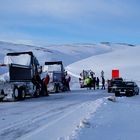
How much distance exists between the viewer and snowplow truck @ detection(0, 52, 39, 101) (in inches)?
1043

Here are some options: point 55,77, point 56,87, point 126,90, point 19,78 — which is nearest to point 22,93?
point 19,78

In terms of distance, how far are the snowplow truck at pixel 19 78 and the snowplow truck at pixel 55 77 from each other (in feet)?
26.2

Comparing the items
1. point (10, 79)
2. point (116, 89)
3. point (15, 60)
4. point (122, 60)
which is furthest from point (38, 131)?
point (122, 60)

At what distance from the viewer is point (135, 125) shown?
13.5m

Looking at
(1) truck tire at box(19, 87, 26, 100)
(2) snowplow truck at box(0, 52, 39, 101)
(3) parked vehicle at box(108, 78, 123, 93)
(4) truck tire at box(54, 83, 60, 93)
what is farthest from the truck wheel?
(4) truck tire at box(54, 83, 60, 93)

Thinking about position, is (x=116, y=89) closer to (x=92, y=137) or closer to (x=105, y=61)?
(x=92, y=137)

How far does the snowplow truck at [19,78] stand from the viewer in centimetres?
2650

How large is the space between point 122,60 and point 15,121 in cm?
11863

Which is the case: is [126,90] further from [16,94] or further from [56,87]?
[16,94]

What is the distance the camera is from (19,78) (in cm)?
2838

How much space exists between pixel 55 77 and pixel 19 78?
1449 centimetres

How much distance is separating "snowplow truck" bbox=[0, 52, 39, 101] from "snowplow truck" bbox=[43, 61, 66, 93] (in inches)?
314

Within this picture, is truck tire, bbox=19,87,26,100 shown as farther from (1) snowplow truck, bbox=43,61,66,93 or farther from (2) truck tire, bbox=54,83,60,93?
(2) truck tire, bbox=54,83,60,93

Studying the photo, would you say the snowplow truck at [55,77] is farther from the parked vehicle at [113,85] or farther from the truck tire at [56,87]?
the parked vehicle at [113,85]
